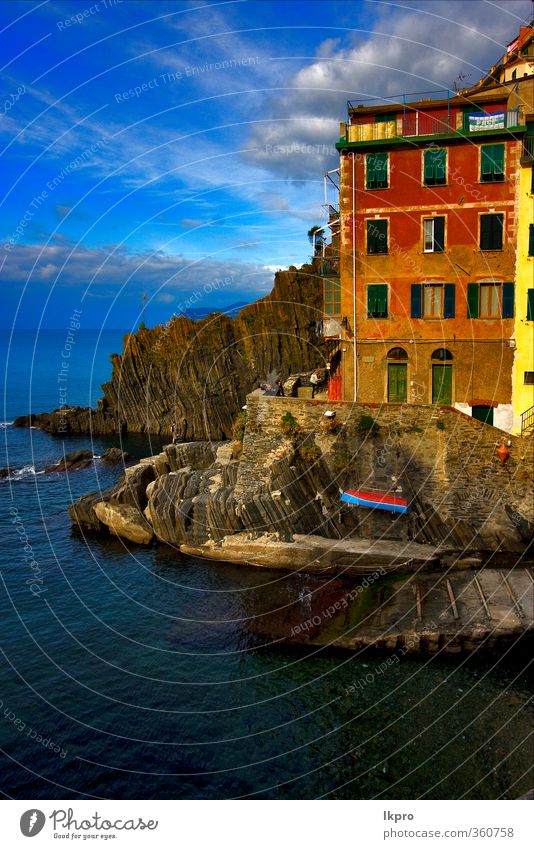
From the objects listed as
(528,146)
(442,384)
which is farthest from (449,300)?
(528,146)

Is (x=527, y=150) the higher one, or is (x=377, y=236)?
(x=527, y=150)

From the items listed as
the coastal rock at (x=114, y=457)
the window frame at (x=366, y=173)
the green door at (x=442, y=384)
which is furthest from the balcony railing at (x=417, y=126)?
the coastal rock at (x=114, y=457)

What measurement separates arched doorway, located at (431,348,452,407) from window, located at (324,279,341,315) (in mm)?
7030

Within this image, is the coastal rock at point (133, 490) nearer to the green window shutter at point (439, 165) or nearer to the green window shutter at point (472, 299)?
the green window shutter at point (472, 299)

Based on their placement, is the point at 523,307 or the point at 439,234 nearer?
the point at 523,307

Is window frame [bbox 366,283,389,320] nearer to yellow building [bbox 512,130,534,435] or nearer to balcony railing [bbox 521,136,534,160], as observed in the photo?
yellow building [bbox 512,130,534,435]

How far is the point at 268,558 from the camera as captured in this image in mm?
36438

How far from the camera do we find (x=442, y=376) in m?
39.0

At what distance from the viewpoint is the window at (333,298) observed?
132 feet

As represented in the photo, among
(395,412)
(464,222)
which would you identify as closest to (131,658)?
(395,412)

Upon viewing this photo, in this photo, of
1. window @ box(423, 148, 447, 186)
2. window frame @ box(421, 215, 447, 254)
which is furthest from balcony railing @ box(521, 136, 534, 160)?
window frame @ box(421, 215, 447, 254)

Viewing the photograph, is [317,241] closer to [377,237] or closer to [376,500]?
[377,237]

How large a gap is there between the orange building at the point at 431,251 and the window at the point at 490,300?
0.20 feet

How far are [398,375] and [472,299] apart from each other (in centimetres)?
649
